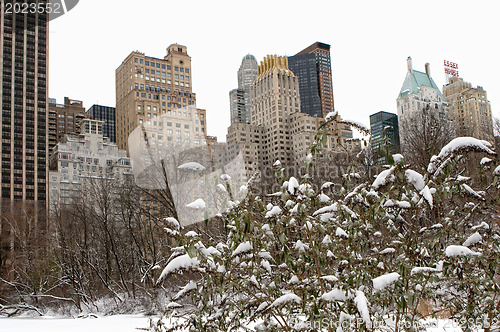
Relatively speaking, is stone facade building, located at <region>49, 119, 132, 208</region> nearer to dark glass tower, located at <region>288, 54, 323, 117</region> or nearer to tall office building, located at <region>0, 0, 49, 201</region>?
tall office building, located at <region>0, 0, 49, 201</region>

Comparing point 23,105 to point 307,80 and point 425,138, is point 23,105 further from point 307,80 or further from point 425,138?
point 307,80

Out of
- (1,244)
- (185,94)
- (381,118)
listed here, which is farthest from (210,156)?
(381,118)

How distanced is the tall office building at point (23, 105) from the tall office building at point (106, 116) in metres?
63.1

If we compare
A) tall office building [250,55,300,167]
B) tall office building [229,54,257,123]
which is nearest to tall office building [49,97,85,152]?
tall office building [229,54,257,123]

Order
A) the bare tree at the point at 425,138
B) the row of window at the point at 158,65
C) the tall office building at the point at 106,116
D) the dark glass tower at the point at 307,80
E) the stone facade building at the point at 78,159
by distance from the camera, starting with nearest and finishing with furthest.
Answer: the bare tree at the point at 425,138
the row of window at the point at 158,65
the stone facade building at the point at 78,159
the tall office building at the point at 106,116
the dark glass tower at the point at 307,80

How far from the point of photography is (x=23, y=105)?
8262 cm

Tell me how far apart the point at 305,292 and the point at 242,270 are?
550 mm

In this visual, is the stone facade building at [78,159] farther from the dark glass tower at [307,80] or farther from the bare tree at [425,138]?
the dark glass tower at [307,80]

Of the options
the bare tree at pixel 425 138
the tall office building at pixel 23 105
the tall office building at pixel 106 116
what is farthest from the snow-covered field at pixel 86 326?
the tall office building at pixel 106 116

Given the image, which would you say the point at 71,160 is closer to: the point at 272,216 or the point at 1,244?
the point at 1,244

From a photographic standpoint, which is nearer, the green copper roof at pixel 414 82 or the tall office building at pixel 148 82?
the tall office building at pixel 148 82

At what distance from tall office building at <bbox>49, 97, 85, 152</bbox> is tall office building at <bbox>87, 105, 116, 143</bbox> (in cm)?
1816

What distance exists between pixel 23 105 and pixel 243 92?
8450cm

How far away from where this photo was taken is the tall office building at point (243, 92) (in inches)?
5886
